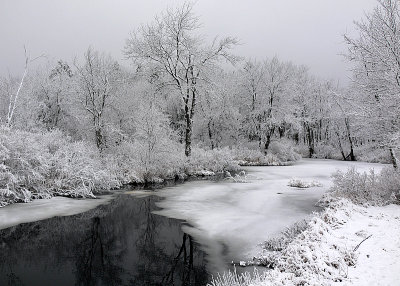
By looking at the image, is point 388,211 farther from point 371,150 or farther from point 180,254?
point 371,150

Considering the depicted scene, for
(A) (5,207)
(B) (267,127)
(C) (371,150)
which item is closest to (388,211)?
(A) (5,207)

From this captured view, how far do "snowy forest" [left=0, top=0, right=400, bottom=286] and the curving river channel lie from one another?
2.57 feet

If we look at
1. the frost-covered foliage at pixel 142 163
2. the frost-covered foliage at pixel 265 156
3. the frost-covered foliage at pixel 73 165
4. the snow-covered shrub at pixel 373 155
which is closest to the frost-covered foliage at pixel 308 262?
the frost-covered foliage at pixel 73 165

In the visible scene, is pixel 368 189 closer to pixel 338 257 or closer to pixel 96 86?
pixel 338 257

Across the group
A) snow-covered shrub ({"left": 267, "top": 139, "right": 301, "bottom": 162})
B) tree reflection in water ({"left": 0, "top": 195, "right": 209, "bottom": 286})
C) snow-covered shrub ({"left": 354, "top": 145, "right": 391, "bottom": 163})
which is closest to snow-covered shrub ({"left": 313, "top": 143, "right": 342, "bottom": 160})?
snow-covered shrub ({"left": 354, "top": 145, "right": 391, "bottom": 163})

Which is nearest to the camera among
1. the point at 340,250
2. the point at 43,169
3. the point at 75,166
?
the point at 340,250

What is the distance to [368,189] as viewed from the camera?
12.1 metres

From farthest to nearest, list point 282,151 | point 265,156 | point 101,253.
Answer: point 282,151
point 265,156
point 101,253

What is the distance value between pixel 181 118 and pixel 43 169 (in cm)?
3672

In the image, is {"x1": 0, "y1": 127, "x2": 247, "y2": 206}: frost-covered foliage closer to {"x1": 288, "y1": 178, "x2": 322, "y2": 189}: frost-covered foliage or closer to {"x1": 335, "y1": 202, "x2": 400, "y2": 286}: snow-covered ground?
{"x1": 288, "y1": 178, "x2": 322, "y2": 189}: frost-covered foliage

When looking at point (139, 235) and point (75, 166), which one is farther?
point (75, 166)

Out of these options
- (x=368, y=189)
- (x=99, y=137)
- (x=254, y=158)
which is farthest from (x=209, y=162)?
(x=368, y=189)

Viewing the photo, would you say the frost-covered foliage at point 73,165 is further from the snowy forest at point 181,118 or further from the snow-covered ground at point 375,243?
the snow-covered ground at point 375,243

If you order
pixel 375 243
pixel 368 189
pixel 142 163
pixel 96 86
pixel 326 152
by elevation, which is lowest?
pixel 375 243
